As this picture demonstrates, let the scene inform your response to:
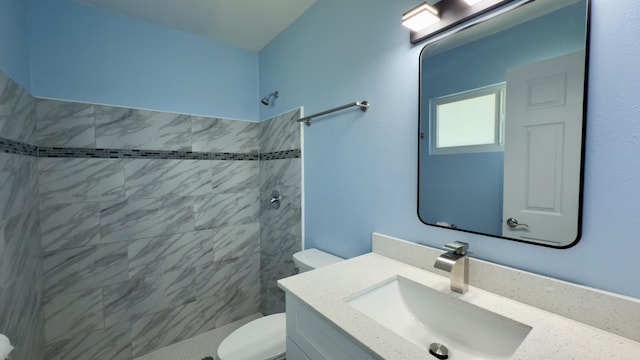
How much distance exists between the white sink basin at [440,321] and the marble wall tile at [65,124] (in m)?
2.00

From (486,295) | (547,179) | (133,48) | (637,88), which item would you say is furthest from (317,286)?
(133,48)

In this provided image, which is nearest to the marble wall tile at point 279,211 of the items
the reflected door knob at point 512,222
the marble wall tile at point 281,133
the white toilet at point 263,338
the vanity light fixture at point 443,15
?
the marble wall tile at point 281,133

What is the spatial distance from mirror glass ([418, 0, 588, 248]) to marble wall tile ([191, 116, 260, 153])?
1648 mm

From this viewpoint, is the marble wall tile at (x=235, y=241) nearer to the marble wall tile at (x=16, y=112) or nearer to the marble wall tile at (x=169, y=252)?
the marble wall tile at (x=169, y=252)

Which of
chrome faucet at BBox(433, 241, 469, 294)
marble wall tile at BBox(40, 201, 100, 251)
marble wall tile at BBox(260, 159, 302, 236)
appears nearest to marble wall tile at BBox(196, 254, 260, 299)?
marble wall tile at BBox(260, 159, 302, 236)

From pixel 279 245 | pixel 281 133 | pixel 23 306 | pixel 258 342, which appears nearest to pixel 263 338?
pixel 258 342

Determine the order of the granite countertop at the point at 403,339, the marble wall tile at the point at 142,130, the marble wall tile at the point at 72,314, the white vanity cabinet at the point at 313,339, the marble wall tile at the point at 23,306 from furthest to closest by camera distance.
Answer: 1. the marble wall tile at the point at 142,130
2. the marble wall tile at the point at 72,314
3. the marble wall tile at the point at 23,306
4. the white vanity cabinet at the point at 313,339
5. the granite countertop at the point at 403,339

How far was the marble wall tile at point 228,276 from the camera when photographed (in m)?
2.12

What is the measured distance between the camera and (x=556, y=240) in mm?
775

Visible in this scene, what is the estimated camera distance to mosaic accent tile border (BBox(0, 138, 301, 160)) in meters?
1.33

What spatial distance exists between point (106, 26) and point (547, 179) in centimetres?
262

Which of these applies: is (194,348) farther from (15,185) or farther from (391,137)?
(391,137)

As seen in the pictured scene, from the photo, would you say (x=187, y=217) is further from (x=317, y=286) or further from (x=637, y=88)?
(x=637, y=88)

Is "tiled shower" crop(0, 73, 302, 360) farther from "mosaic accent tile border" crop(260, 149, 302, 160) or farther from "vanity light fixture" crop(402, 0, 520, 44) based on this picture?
"vanity light fixture" crop(402, 0, 520, 44)
